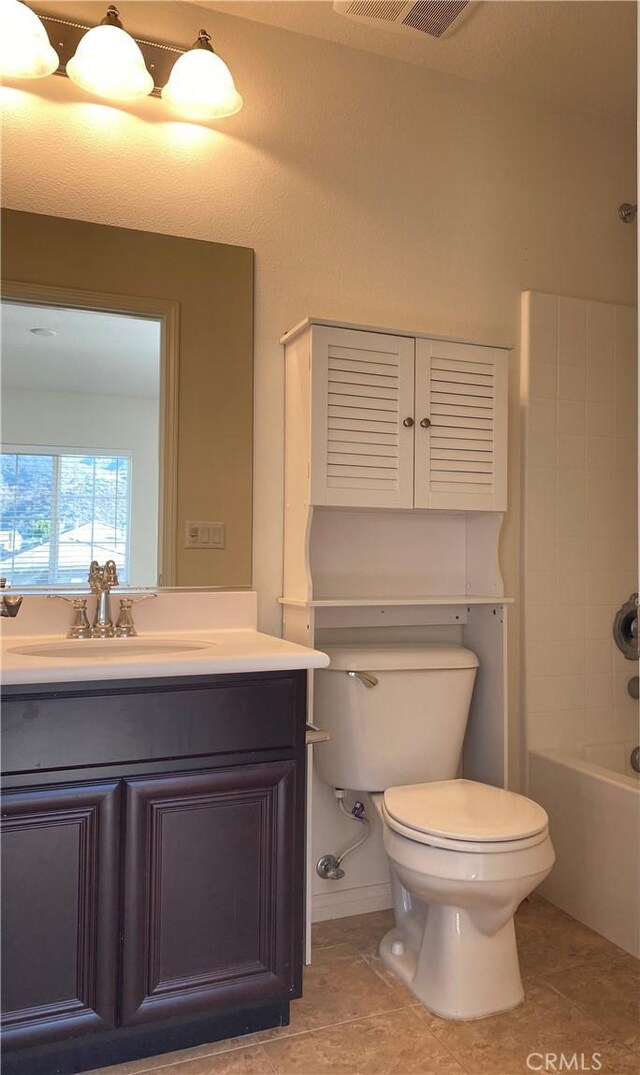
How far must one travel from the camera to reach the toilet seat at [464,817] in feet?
5.40

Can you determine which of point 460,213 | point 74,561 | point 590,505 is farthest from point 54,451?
point 590,505

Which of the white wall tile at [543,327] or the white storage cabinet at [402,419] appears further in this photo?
the white wall tile at [543,327]

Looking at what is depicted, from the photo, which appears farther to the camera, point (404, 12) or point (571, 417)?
point (571, 417)

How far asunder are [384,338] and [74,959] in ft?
5.20

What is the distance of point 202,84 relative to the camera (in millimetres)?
1975

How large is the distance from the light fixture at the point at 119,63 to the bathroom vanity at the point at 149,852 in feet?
4.57

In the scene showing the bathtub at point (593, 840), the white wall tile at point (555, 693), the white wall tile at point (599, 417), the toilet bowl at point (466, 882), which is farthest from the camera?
the white wall tile at point (599, 417)

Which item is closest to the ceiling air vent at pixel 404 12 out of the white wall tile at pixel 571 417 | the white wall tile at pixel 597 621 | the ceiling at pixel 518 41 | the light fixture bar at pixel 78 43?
the ceiling at pixel 518 41

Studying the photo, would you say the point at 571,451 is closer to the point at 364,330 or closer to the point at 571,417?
the point at 571,417

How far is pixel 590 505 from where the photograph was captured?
8.30 feet

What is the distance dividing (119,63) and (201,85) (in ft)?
0.67

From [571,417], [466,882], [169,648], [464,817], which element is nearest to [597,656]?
[571,417]

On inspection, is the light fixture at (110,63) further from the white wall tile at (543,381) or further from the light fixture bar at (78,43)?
the white wall tile at (543,381)

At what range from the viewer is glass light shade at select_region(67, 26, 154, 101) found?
188 centimetres
